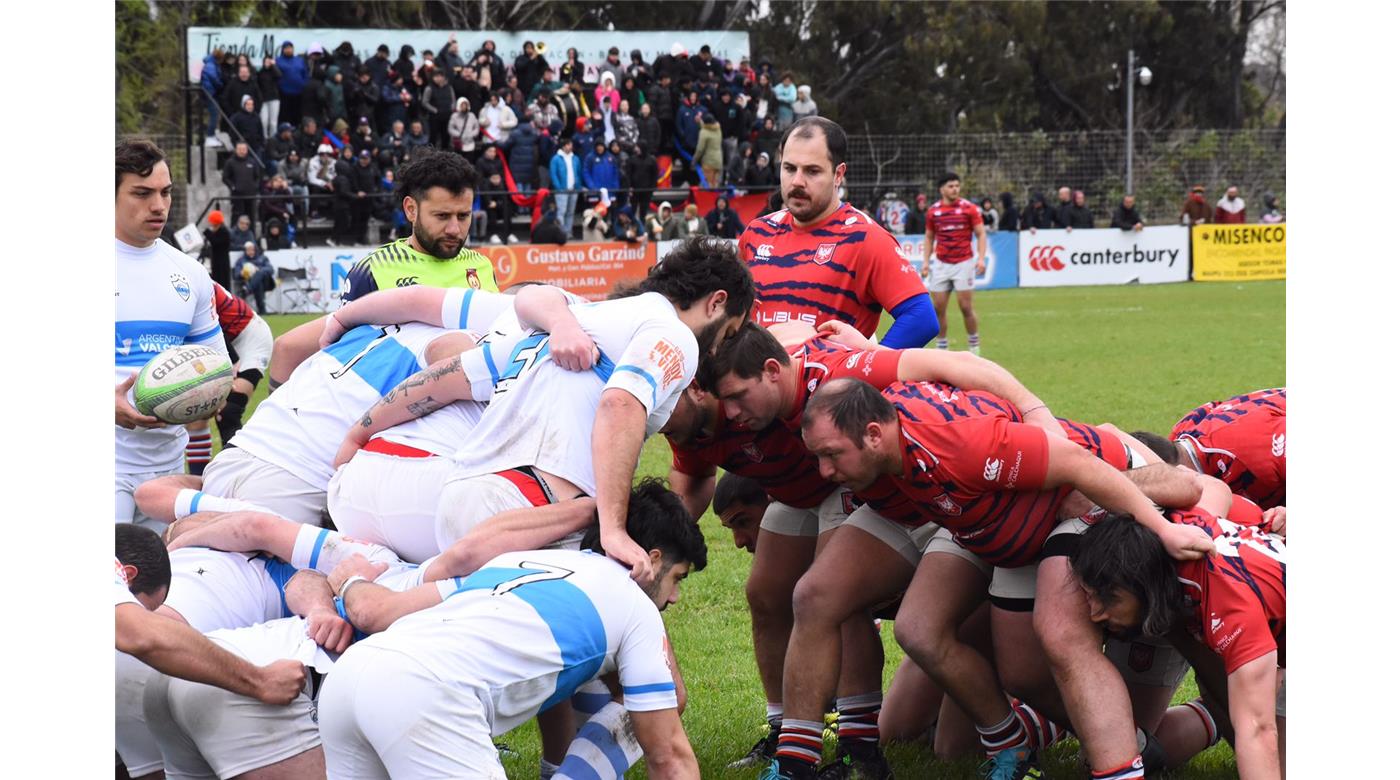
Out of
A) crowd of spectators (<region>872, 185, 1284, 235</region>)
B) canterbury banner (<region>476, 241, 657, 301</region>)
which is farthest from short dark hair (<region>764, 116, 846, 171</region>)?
crowd of spectators (<region>872, 185, 1284, 235</region>)

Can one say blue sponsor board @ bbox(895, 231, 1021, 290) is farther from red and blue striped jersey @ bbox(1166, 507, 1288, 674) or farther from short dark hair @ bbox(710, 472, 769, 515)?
red and blue striped jersey @ bbox(1166, 507, 1288, 674)

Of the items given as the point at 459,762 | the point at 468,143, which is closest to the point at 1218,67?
the point at 468,143

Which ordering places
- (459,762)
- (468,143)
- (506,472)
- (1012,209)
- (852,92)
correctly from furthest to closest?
(852,92), (1012,209), (468,143), (506,472), (459,762)

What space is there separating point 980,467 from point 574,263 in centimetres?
1989

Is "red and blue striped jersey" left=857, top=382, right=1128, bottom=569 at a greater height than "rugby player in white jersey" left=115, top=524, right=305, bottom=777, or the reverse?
"red and blue striped jersey" left=857, top=382, right=1128, bottom=569

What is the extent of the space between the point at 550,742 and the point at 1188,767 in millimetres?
2161

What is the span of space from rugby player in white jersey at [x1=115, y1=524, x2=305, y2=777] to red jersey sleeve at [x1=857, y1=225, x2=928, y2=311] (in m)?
2.87

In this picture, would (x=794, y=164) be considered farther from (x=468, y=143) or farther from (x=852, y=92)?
(x=852, y=92)

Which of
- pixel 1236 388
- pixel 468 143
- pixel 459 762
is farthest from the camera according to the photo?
pixel 468 143

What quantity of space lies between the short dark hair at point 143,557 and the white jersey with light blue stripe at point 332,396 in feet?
2.89

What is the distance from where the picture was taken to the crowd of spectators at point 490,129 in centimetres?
2386

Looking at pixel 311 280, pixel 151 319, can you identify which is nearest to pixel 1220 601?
pixel 151 319

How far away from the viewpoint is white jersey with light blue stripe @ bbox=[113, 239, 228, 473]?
578 cm

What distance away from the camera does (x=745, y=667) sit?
6.00 metres
